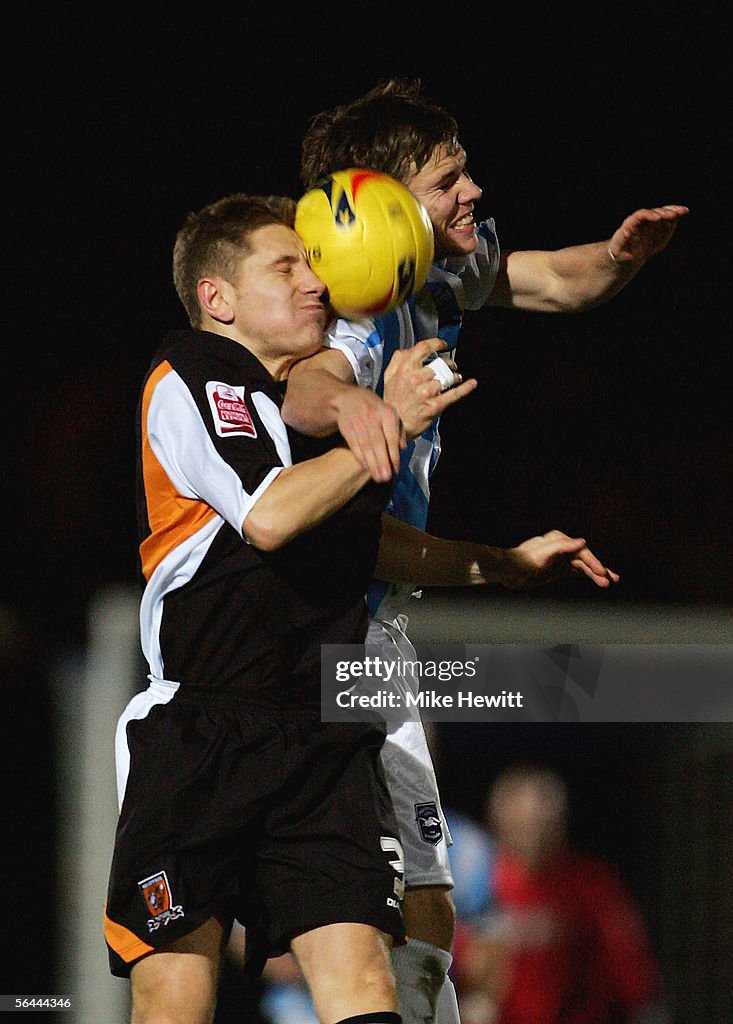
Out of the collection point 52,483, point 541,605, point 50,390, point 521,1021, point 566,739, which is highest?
point 50,390

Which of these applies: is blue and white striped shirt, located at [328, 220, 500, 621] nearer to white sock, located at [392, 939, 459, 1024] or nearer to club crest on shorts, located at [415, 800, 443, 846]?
club crest on shorts, located at [415, 800, 443, 846]

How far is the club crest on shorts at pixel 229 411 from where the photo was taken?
79.5 inches

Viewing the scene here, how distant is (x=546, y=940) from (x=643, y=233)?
2.16 metres

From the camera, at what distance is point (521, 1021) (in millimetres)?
3881

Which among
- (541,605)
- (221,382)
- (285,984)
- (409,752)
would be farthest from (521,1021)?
(221,382)

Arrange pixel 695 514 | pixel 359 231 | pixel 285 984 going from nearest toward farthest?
pixel 359 231 < pixel 285 984 < pixel 695 514

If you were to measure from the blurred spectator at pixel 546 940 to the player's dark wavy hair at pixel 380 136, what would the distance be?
86.0 inches

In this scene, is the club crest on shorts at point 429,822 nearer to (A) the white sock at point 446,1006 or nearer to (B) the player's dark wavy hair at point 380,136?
(A) the white sock at point 446,1006

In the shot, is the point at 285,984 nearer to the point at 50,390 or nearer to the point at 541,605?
the point at 541,605

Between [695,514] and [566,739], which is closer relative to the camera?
[566,739]

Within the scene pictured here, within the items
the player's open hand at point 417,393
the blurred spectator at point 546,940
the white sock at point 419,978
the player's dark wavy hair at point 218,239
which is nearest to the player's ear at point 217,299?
the player's dark wavy hair at point 218,239

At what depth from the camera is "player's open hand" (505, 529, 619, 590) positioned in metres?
2.47

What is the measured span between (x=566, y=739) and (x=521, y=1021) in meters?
0.88

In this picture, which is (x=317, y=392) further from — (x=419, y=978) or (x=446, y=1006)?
(x=446, y=1006)
